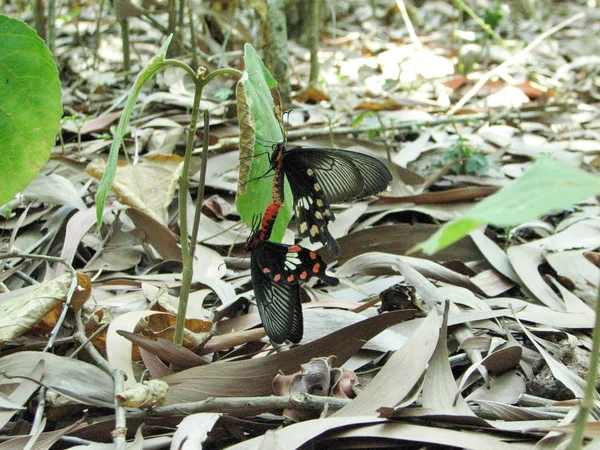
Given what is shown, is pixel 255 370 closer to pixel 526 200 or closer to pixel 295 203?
pixel 295 203

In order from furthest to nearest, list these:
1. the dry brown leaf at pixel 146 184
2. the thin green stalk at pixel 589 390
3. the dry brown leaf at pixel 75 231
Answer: the dry brown leaf at pixel 146 184 < the dry brown leaf at pixel 75 231 < the thin green stalk at pixel 589 390

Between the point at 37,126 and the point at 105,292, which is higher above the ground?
the point at 37,126

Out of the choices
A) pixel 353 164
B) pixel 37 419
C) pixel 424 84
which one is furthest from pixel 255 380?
pixel 424 84

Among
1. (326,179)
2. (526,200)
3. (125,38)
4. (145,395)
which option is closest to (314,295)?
(326,179)

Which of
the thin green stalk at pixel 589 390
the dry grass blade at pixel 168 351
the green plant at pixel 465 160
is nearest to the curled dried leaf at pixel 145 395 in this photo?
the dry grass blade at pixel 168 351

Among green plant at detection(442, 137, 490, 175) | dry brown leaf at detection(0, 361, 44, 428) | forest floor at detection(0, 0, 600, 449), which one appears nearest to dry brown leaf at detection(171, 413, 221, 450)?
forest floor at detection(0, 0, 600, 449)

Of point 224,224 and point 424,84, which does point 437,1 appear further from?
point 224,224

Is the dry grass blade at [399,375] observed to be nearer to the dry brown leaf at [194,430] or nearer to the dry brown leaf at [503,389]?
the dry brown leaf at [503,389]
